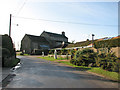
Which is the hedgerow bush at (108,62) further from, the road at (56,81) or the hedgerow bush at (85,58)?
the hedgerow bush at (85,58)

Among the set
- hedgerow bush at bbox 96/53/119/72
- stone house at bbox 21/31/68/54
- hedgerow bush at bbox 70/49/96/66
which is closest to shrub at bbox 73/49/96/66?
hedgerow bush at bbox 70/49/96/66

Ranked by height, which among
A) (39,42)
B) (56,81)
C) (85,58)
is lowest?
(56,81)

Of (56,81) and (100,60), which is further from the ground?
(100,60)

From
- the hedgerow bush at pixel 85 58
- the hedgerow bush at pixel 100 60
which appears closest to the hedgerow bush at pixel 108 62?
the hedgerow bush at pixel 100 60

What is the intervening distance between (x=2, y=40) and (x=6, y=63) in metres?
4.41

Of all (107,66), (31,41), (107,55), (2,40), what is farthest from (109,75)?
(31,41)

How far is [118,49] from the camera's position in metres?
13.5

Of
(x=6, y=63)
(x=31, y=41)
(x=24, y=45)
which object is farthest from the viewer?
(x=24, y=45)

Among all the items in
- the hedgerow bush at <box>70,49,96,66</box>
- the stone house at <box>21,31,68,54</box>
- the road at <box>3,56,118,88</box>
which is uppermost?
the stone house at <box>21,31,68,54</box>

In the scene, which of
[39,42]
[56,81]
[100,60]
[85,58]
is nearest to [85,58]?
[85,58]

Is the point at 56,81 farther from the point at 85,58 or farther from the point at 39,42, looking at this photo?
the point at 39,42

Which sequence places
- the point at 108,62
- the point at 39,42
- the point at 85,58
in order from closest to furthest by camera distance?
1. the point at 108,62
2. the point at 85,58
3. the point at 39,42

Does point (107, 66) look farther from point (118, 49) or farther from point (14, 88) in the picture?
point (14, 88)

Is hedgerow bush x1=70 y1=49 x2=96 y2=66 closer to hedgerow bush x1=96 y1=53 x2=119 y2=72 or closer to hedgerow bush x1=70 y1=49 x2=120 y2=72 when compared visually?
hedgerow bush x1=70 y1=49 x2=120 y2=72
